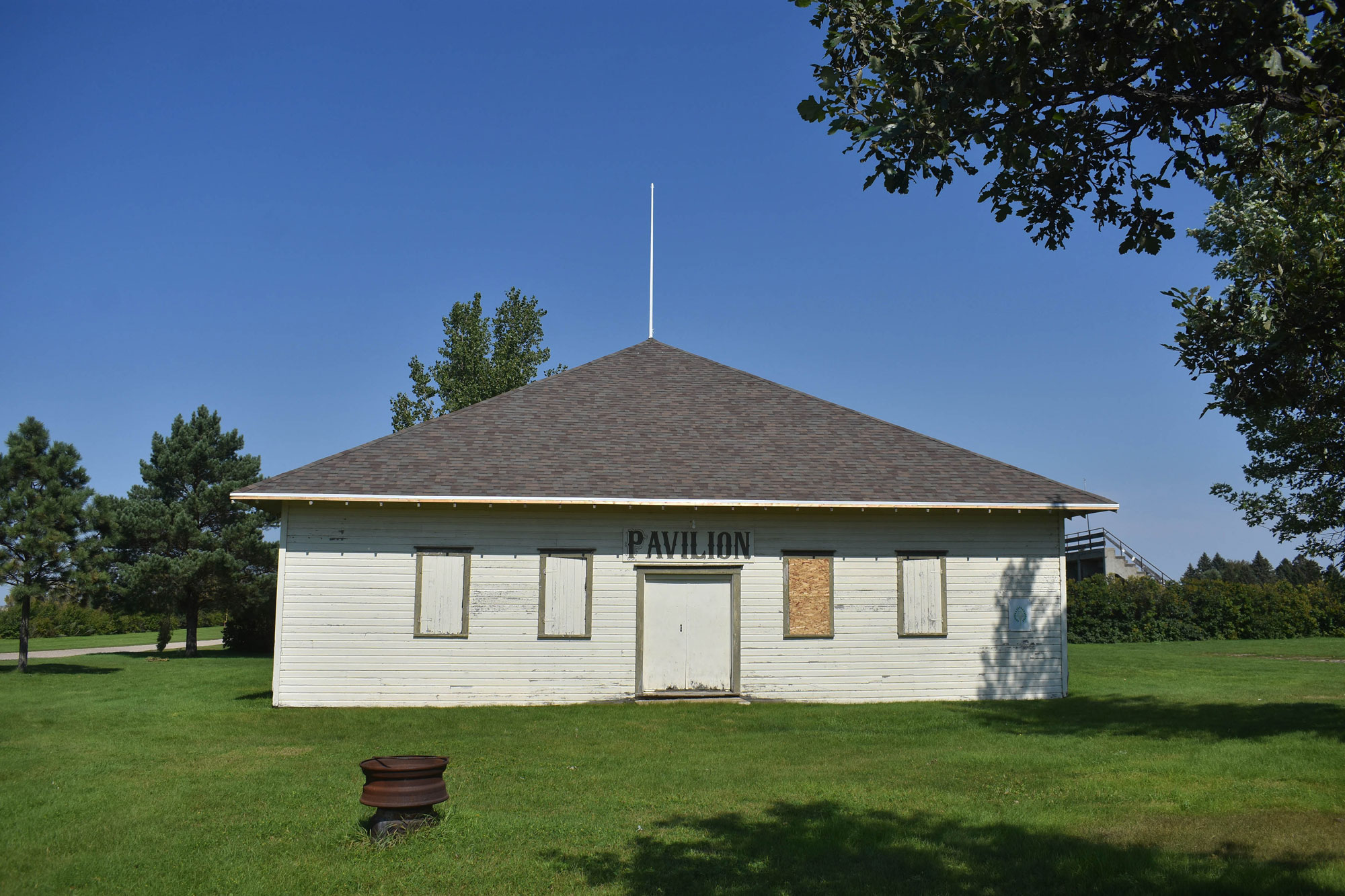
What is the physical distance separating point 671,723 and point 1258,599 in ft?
98.9

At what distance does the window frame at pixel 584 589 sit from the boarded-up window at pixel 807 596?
342 centimetres

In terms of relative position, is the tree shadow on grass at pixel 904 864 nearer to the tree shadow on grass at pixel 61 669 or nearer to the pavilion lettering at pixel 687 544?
the pavilion lettering at pixel 687 544

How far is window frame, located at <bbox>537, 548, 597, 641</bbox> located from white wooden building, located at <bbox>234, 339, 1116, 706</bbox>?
0.04 meters

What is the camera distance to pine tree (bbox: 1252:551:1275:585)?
81.9 m

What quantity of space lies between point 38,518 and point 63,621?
23.2 metres

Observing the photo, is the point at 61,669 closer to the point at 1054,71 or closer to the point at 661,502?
the point at 661,502

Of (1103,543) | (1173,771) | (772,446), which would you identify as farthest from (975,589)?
(1103,543)

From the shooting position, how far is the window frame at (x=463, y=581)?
55.9 ft

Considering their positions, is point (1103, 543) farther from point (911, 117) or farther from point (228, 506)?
point (911, 117)

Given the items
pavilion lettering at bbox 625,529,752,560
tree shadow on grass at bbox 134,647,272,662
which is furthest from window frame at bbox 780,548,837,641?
tree shadow on grass at bbox 134,647,272,662

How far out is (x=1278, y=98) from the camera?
5.88 m

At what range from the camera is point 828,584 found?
17703 millimetres

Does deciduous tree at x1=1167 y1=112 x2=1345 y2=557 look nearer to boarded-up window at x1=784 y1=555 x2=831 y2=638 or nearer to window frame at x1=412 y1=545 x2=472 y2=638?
boarded-up window at x1=784 y1=555 x2=831 y2=638

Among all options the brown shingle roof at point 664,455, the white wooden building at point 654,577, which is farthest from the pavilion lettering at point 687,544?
the brown shingle roof at point 664,455
